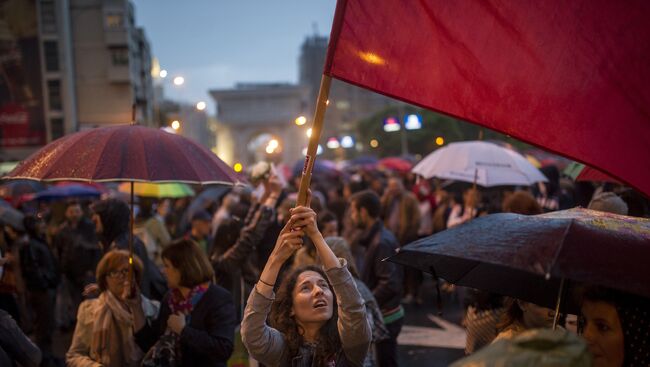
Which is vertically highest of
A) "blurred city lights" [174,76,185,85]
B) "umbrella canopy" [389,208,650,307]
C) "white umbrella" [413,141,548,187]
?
"blurred city lights" [174,76,185,85]

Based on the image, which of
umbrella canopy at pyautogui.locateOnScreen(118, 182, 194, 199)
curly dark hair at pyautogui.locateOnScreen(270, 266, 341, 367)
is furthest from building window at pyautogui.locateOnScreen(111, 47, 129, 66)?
curly dark hair at pyautogui.locateOnScreen(270, 266, 341, 367)

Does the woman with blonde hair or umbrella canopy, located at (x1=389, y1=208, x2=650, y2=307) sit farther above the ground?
umbrella canopy, located at (x1=389, y1=208, x2=650, y2=307)

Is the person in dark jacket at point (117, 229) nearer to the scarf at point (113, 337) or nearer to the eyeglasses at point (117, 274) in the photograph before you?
the eyeglasses at point (117, 274)

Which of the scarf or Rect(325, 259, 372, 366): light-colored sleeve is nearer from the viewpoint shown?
Rect(325, 259, 372, 366): light-colored sleeve

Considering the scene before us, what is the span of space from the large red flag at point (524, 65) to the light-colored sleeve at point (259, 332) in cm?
109

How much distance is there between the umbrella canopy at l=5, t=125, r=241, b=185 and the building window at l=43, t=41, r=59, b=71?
3933 cm

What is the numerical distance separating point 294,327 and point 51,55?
40859mm

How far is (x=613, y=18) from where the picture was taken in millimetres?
1909

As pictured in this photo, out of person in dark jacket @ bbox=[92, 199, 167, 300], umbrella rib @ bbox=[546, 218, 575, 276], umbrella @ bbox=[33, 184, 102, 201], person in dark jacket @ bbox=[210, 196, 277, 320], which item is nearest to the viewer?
umbrella rib @ bbox=[546, 218, 575, 276]

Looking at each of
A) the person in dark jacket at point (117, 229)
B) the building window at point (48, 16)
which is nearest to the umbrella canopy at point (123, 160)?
the person in dark jacket at point (117, 229)

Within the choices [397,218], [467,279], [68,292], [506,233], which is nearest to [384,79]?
[506,233]

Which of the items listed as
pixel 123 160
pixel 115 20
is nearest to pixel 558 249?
pixel 123 160

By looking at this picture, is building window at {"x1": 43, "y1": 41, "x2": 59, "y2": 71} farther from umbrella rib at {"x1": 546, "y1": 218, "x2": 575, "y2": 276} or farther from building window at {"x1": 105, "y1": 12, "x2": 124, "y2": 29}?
umbrella rib at {"x1": 546, "y1": 218, "x2": 575, "y2": 276}

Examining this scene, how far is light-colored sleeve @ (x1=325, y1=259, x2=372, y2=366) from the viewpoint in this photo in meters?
2.71
